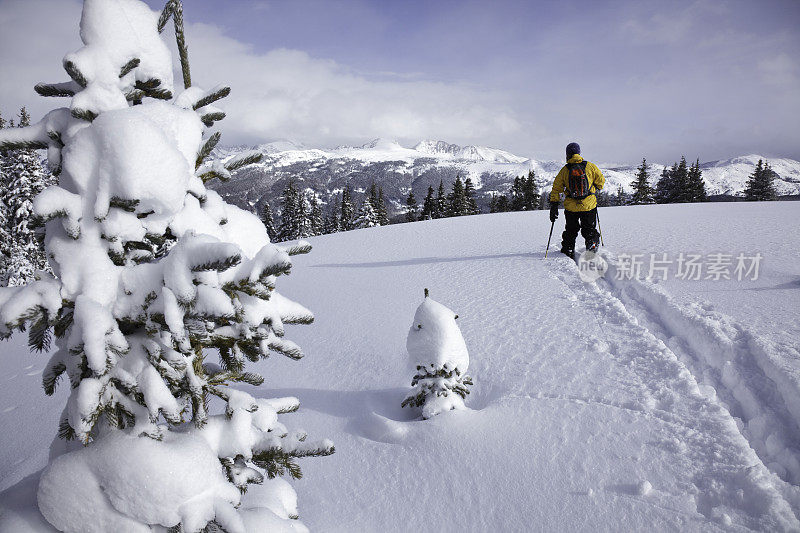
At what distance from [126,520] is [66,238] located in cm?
101

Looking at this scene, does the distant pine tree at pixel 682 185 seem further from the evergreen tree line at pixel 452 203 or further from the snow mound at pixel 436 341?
the snow mound at pixel 436 341

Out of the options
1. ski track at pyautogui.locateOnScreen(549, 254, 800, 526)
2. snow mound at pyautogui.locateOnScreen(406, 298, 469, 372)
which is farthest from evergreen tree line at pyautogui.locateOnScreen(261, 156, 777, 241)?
snow mound at pyautogui.locateOnScreen(406, 298, 469, 372)

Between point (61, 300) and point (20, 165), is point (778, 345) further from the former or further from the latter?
point (20, 165)

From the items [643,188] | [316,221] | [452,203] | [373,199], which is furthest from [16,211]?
[643,188]

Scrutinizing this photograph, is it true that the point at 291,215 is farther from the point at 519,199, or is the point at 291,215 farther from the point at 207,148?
the point at 207,148

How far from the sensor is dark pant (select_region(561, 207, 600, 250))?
7.97 meters

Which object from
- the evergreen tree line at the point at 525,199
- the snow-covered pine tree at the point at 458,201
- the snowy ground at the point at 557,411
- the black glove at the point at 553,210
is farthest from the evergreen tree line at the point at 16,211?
the evergreen tree line at the point at 525,199

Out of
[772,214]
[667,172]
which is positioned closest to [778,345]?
[772,214]

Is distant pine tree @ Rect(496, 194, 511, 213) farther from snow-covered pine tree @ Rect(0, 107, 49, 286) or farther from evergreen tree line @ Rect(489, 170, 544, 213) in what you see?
snow-covered pine tree @ Rect(0, 107, 49, 286)

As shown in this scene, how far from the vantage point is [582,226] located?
8141mm

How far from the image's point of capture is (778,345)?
3.88 metres

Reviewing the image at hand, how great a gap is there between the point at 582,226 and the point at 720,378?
16.0ft

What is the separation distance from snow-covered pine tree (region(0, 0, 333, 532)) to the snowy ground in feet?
5.01

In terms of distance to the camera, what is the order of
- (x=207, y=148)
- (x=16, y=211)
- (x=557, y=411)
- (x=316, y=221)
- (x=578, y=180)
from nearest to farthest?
(x=207, y=148) < (x=557, y=411) < (x=578, y=180) < (x=16, y=211) < (x=316, y=221)
